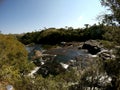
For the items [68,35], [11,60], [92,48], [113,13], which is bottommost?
[92,48]

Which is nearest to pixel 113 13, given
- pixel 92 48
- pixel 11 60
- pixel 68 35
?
pixel 11 60

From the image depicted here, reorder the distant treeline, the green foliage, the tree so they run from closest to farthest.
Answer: the tree
the green foliage
the distant treeline

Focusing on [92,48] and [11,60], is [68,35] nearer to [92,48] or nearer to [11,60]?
[92,48]

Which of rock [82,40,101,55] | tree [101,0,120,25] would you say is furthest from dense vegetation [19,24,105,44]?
tree [101,0,120,25]

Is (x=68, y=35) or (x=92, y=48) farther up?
(x=68, y=35)

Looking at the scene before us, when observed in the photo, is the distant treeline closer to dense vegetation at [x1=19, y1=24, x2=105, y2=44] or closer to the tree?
dense vegetation at [x1=19, y1=24, x2=105, y2=44]

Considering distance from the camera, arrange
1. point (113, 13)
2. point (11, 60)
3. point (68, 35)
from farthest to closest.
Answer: point (68, 35) → point (11, 60) → point (113, 13)

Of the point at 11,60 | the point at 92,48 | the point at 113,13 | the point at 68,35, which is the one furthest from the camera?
the point at 68,35

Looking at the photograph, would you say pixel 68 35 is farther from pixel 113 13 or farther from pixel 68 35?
pixel 113 13

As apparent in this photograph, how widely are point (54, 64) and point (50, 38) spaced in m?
75.5

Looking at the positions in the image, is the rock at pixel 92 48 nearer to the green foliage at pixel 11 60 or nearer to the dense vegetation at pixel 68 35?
the green foliage at pixel 11 60

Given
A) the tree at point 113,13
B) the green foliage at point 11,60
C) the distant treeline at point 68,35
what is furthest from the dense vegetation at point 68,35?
the tree at point 113,13

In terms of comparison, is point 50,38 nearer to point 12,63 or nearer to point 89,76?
point 12,63

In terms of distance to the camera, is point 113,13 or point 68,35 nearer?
point 113,13
